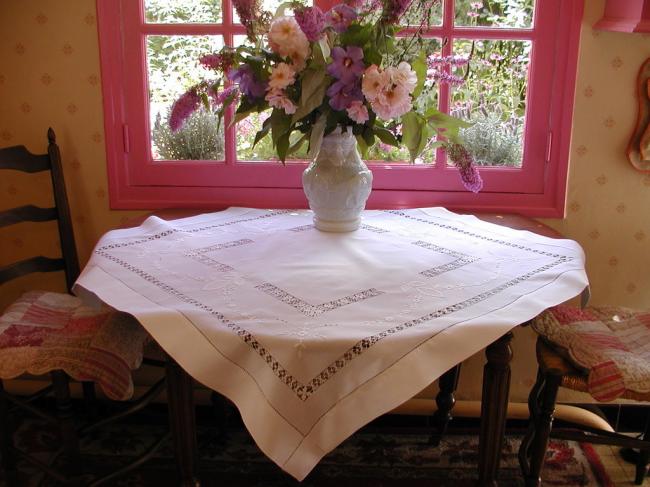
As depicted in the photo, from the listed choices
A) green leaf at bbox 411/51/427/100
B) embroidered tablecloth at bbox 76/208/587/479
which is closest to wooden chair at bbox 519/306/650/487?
embroidered tablecloth at bbox 76/208/587/479

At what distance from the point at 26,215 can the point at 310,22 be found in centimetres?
107

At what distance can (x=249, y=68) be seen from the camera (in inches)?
58.6

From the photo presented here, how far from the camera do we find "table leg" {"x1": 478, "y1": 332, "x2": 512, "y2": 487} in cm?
126

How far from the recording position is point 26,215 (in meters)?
1.90

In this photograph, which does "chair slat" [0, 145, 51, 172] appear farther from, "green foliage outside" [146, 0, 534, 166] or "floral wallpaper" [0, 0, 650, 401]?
"green foliage outside" [146, 0, 534, 166]

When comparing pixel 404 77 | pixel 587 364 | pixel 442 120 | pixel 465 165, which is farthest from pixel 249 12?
pixel 587 364

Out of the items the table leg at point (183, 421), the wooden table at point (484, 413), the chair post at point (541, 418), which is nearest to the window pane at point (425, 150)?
the chair post at point (541, 418)

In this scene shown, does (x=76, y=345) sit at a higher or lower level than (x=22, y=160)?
lower

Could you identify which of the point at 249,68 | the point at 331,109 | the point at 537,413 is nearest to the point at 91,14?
the point at 249,68

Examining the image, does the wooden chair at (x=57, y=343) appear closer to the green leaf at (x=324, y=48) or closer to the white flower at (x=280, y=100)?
the white flower at (x=280, y=100)

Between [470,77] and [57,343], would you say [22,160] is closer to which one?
[57,343]

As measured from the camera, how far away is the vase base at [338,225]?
1690mm

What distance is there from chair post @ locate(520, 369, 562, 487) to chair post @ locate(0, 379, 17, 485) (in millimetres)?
1395

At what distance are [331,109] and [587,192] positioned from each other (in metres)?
0.99
